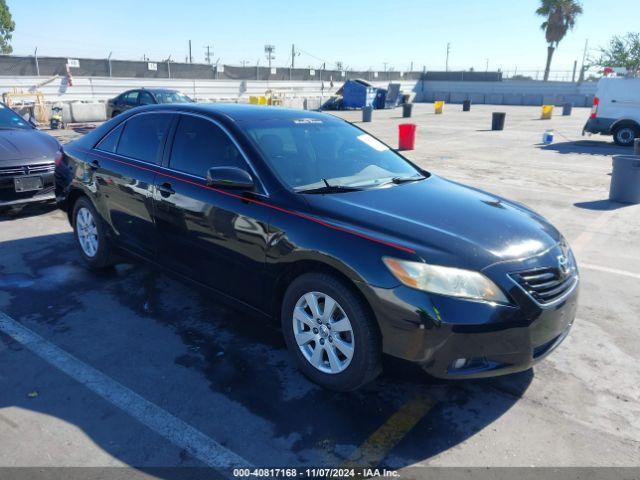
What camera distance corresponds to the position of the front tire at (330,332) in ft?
9.60

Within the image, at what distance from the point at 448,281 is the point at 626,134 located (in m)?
16.9

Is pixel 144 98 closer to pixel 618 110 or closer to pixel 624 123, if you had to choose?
pixel 618 110

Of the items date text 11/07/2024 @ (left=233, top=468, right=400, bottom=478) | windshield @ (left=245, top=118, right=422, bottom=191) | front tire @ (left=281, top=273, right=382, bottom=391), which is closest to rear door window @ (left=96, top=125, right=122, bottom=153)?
windshield @ (left=245, top=118, right=422, bottom=191)

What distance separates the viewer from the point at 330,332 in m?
3.11

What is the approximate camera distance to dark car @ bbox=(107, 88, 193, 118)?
1708 centimetres

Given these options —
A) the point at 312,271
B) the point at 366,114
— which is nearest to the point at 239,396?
the point at 312,271

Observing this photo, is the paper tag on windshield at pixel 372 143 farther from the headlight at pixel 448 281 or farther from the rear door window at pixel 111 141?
the rear door window at pixel 111 141

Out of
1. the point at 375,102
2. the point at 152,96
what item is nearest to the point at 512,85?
the point at 375,102

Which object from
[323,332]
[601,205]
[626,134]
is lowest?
[601,205]

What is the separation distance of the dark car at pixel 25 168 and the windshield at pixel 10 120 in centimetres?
28

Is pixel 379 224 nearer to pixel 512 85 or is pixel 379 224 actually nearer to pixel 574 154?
pixel 574 154

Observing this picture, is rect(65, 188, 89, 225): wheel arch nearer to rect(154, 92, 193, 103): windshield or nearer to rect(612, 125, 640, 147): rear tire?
rect(154, 92, 193, 103): windshield

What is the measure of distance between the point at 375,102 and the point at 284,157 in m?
32.3

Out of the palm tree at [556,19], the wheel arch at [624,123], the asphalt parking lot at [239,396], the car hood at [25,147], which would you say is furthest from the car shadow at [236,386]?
the palm tree at [556,19]
